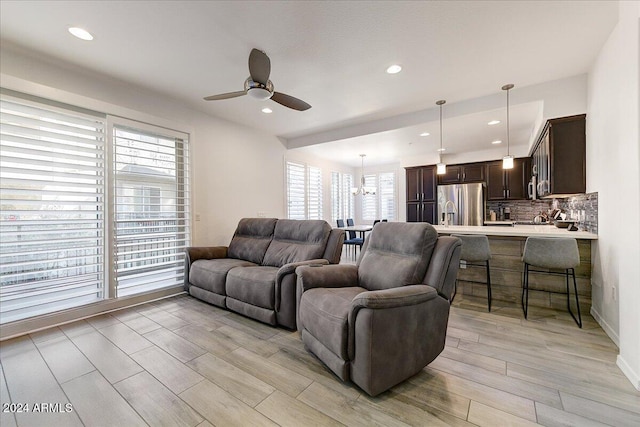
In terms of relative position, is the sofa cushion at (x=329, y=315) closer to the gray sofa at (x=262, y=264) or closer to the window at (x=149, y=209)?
the gray sofa at (x=262, y=264)

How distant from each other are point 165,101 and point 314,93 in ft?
6.93

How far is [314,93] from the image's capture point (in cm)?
358

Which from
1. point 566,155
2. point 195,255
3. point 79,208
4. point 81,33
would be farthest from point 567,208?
point 79,208

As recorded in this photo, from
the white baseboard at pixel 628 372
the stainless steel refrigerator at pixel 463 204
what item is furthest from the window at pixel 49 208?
the stainless steel refrigerator at pixel 463 204

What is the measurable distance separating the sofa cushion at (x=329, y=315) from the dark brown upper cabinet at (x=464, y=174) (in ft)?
17.1

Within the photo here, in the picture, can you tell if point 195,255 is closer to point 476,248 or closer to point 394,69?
point 394,69

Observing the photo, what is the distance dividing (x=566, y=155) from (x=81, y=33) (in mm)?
5352

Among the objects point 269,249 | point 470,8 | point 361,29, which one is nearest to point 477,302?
point 269,249

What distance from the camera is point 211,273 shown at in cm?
326

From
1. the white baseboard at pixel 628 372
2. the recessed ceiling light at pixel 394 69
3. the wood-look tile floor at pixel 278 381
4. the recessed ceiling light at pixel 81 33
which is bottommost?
the wood-look tile floor at pixel 278 381

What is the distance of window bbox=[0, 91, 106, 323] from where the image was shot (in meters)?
2.49

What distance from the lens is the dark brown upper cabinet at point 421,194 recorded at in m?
6.58

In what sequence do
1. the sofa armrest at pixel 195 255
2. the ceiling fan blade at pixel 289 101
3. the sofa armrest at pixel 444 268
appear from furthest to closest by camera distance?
the sofa armrest at pixel 195 255 < the ceiling fan blade at pixel 289 101 < the sofa armrest at pixel 444 268

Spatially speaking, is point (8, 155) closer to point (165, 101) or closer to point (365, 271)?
point (165, 101)
